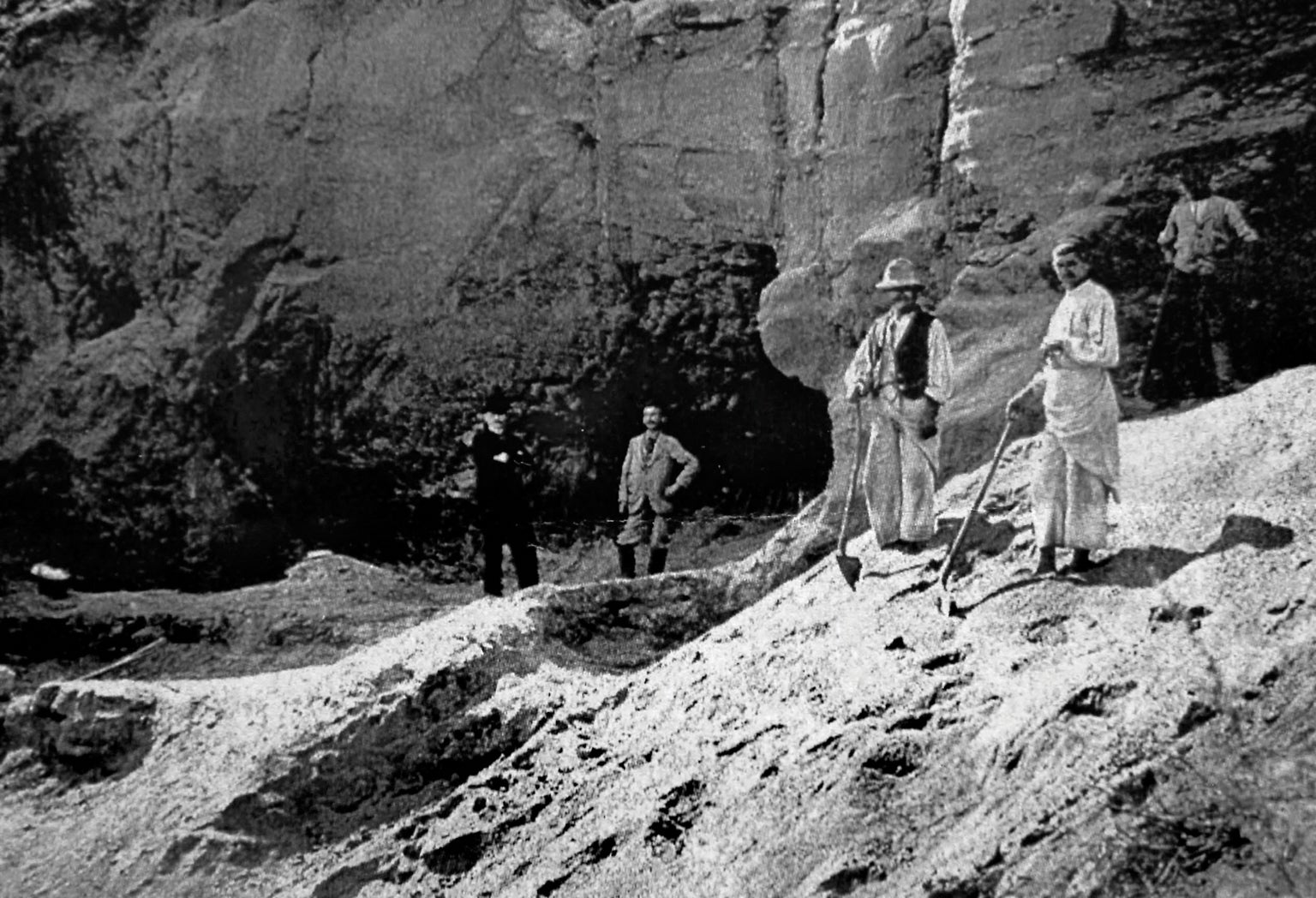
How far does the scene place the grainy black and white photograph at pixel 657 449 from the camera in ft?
19.7

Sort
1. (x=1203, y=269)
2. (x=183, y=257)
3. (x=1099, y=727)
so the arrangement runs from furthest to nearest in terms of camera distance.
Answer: (x=183, y=257)
(x=1203, y=269)
(x=1099, y=727)

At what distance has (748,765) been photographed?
21.2ft

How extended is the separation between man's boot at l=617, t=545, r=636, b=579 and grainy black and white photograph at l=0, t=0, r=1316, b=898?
0.14 m

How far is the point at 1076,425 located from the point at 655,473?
2727 millimetres

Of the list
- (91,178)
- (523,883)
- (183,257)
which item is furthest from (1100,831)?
(91,178)

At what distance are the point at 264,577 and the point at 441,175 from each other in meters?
2.58

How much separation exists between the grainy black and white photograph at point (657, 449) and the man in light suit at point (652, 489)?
0.13 ft

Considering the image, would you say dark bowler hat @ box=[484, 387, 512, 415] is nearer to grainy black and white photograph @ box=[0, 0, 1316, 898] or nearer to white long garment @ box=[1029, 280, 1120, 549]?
grainy black and white photograph @ box=[0, 0, 1316, 898]

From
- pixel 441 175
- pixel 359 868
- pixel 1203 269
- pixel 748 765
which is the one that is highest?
pixel 441 175

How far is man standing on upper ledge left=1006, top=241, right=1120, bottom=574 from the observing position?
21.7 ft

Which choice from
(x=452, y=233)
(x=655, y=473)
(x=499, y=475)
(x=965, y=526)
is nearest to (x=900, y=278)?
(x=965, y=526)

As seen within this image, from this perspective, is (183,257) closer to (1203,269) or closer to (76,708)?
(76,708)

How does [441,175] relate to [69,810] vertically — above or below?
above

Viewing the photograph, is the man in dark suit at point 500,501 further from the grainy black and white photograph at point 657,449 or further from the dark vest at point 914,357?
the dark vest at point 914,357
